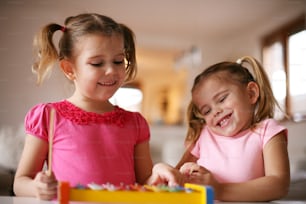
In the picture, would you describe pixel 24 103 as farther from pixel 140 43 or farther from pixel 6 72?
pixel 140 43

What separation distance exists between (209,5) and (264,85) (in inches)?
6.5

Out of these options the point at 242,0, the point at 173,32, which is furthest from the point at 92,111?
the point at 242,0

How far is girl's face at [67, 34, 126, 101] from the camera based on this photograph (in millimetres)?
581

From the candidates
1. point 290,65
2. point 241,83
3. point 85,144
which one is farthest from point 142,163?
point 290,65

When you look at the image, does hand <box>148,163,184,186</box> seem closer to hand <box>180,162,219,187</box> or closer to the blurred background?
hand <box>180,162,219,187</box>

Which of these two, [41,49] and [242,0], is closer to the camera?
[41,49]

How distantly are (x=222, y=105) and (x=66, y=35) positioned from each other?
0.24 m

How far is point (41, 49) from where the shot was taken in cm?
60

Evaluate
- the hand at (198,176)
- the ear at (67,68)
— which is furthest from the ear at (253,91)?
the ear at (67,68)

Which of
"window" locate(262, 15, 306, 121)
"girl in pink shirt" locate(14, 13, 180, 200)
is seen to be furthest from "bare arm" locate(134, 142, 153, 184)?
"window" locate(262, 15, 306, 121)

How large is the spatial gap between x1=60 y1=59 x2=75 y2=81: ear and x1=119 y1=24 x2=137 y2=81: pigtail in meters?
0.08

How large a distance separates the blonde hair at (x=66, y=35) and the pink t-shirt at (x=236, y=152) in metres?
0.17

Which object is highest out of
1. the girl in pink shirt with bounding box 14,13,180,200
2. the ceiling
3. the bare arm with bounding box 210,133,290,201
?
the ceiling

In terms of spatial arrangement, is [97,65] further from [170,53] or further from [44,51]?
[170,53]
